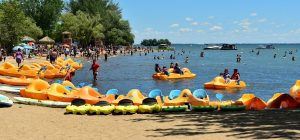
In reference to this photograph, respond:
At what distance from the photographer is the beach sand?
33.6 ft

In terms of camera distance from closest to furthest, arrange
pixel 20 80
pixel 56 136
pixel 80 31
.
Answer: pixel 56 136 < pixel 20 80 < pixel 80 31

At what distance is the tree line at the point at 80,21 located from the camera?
80562 millimetres

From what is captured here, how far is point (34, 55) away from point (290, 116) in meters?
44.1

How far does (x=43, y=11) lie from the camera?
86812mm

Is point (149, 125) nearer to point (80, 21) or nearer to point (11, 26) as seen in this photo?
point (11, 26)

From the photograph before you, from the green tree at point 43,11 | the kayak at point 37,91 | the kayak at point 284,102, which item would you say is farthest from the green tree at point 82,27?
the kayak at point 284,102

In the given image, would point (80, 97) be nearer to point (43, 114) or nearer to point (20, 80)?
point (43, 114)

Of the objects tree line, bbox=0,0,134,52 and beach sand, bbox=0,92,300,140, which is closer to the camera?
beach sand, bbox=0,92,300,140

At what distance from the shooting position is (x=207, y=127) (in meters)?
11.2

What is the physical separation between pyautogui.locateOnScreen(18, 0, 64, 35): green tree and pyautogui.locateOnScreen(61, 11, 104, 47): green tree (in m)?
4.40

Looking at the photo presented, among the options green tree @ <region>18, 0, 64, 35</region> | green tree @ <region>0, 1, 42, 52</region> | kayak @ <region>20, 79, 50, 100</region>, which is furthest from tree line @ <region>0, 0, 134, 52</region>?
kayak @ <region>20, 79, 50, 100</region>

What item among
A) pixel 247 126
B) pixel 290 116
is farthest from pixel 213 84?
pixel 247 126

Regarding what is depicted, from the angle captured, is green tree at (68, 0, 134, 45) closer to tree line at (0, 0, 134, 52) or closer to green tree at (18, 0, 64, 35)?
tree line at (0, 0, 134, 52)

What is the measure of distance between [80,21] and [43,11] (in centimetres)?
1062
